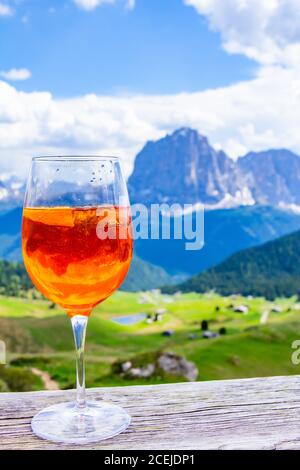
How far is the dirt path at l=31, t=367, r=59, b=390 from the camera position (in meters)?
75.9

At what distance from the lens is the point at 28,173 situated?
2193 millimetres

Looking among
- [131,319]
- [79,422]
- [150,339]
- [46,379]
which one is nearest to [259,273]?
[131,319]

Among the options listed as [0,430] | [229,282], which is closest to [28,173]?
[0,430]

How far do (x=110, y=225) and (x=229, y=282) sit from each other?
598 ft

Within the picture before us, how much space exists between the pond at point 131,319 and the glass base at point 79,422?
440ft

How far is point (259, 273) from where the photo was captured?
606 ft

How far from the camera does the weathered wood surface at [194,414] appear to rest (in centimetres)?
191

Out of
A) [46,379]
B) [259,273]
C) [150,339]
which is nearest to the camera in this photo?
[46,379]

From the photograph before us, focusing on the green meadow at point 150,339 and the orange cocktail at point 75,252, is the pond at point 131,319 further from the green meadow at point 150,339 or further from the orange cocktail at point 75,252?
the orange cocktail at point 75,252

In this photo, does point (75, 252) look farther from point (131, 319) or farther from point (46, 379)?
point (131, 319)

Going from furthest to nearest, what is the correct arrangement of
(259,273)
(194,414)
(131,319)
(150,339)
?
(259,273) < (131,319) < (150,339) < (194,414)

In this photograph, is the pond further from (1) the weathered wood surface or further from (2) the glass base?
(2) the glass base

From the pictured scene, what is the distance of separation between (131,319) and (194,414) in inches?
5694

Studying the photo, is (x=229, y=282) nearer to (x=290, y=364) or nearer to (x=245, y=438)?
(x=290, y=364)
